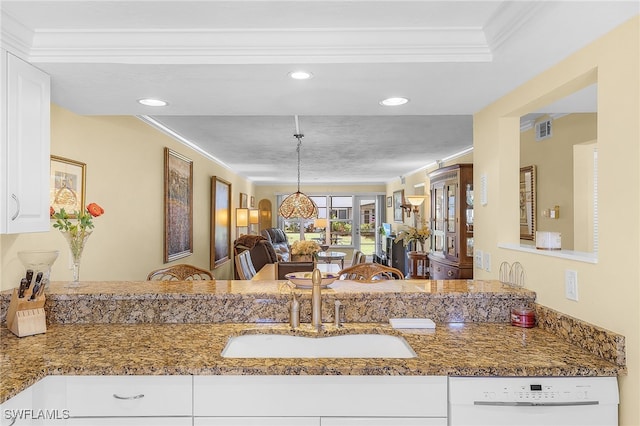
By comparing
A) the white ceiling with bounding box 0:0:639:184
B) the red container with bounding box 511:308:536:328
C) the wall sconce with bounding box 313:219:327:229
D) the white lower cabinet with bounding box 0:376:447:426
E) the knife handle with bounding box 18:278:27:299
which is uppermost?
the white ceiling with bounding box 0:0:639:184

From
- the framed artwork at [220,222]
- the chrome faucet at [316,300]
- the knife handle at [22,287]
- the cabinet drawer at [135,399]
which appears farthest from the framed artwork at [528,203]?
the framed artwork at [220,222]

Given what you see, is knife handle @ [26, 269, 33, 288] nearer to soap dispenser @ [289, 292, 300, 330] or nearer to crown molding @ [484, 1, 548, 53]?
soap dispenser @ [289, 292, 300, 330]

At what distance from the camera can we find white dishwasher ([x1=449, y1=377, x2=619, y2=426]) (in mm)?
1388

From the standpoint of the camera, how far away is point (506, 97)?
2.26m

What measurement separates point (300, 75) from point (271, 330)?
1222mm

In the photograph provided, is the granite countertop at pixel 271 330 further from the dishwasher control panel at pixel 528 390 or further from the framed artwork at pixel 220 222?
the framed artwork at pixel 220 222

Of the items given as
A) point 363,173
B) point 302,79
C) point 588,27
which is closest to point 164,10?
point 302,79

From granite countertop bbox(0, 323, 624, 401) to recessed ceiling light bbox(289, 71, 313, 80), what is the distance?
3.99 ft

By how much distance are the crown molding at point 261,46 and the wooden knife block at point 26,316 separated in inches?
42.7

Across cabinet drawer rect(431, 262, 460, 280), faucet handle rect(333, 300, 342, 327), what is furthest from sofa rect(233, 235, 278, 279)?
faucet handle rect(333, 300, 342, 327)

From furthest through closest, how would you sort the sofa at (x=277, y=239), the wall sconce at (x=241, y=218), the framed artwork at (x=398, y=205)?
the sofa at (x=277, y=239) → the framed artwork at (x=398, y=205) → the wall sconce at (x=241, y=218)

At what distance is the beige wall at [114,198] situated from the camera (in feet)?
8.06

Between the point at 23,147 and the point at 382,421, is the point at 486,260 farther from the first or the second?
the point at 23,147

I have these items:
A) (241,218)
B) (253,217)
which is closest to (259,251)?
(241,218)
